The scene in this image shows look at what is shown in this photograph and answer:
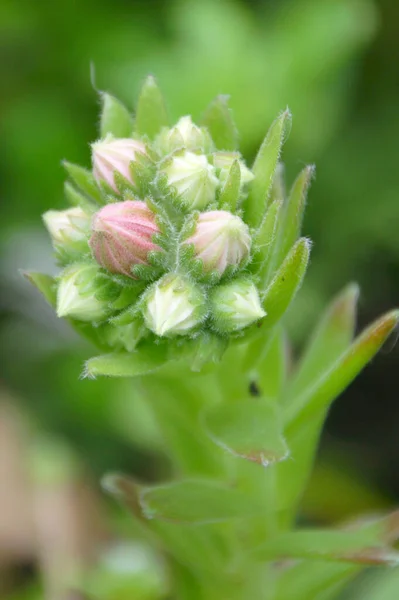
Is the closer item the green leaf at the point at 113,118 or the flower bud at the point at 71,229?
the flower bud at the point at 71,229

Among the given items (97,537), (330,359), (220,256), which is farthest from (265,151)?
(97,537)

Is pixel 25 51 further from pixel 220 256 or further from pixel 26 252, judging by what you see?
pixel 220 256

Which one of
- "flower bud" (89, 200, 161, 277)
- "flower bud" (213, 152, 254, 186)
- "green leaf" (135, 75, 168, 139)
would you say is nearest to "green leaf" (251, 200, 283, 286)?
"flower bud" (213, 152, 254, 186)

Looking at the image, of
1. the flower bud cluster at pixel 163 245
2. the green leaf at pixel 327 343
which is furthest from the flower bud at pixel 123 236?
the green leaf at pixel 327 343

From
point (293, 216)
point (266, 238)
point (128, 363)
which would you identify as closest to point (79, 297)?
point (128, 363)

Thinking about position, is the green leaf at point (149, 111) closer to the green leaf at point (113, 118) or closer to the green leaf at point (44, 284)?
the green leaf at point (113, 118)

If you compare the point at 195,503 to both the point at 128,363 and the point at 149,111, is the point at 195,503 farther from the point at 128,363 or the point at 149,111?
the point at 149,111
